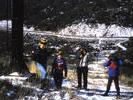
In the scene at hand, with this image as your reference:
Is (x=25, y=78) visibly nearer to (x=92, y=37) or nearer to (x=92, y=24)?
(x=92, y=37)

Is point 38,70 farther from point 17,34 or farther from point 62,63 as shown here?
point 62,63

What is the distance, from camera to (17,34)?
872cm

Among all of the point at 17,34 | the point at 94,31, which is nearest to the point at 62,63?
the point at 17,34

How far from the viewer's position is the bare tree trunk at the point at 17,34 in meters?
8.65

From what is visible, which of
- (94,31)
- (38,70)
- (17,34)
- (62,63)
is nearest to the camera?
(62,63)

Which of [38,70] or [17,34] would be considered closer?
[17,34]

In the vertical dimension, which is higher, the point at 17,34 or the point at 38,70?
the point at 17,34

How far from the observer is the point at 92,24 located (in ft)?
125

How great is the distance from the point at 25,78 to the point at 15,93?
1.40 m

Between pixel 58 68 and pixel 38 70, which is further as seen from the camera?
pixel 38 70

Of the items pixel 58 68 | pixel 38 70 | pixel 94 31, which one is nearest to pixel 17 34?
pixel 58 68

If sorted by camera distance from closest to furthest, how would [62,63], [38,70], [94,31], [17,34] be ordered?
[62,63] < [17,34] < [38,70] < [94,31]

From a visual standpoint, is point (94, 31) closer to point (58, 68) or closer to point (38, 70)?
point (38, 70)

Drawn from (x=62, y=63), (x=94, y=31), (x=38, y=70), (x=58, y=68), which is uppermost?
(x=94, y=31)
